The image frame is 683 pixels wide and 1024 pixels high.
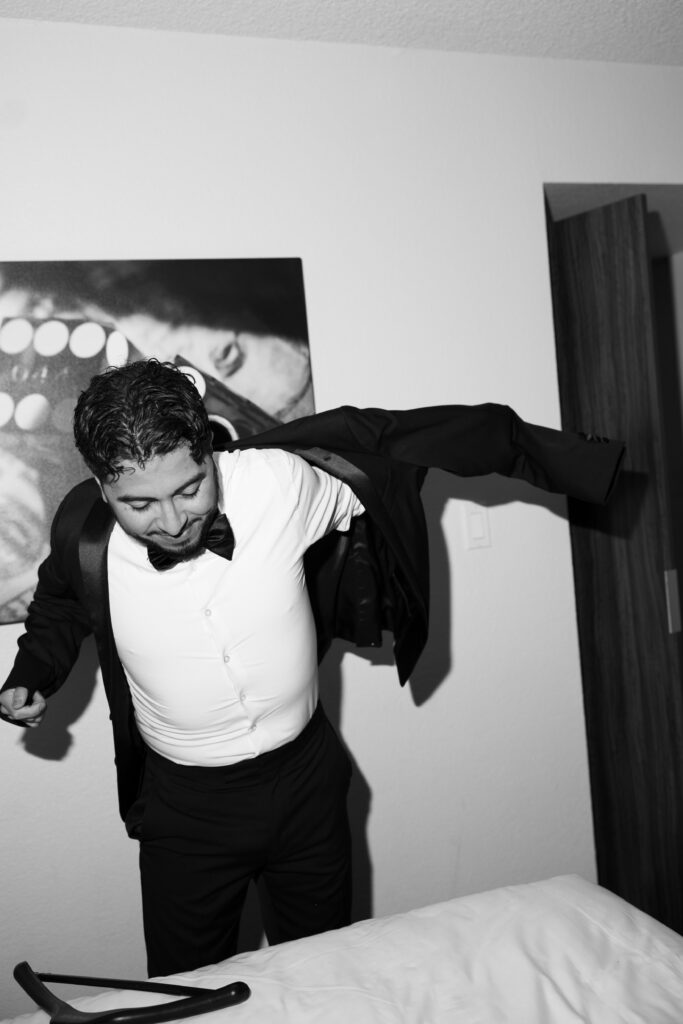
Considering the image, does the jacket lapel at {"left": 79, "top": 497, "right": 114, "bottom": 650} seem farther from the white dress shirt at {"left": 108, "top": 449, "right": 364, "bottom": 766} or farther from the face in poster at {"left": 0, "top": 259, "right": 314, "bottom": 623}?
the face in poster at {"left": 0, "top": 259, "right": 314, "bottom": 623}

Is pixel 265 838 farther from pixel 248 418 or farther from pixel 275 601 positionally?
pixel 248 418

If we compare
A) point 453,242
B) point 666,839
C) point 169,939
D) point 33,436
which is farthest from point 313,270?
point 666,839

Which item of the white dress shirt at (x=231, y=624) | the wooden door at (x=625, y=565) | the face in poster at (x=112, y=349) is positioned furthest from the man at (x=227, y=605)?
the wooden door at (x=625, y=565)

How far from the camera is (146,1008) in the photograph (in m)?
1.12

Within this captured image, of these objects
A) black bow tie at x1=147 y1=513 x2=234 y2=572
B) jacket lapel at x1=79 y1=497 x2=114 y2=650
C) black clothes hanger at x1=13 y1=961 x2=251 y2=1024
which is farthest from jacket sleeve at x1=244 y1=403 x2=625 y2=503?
black clothes hanger at x1=13 y1=961 x2=251 y2=1024

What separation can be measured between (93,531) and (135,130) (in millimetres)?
1067

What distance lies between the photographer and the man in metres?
1.44

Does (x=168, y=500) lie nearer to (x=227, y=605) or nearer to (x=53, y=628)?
(x=227, y=605)

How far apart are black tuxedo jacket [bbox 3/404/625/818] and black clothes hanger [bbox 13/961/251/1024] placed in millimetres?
518

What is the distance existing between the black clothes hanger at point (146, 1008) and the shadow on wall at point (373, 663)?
0.84 metres

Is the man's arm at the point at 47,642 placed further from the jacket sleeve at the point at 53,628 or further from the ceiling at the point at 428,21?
the ceiling at the point at 428,21

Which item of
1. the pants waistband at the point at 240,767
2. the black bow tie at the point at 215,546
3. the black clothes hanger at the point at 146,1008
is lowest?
the black clothes hanger at the point at 146,1008

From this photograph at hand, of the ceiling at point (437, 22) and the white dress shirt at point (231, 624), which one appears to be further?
the ceiling at point (437, 22)

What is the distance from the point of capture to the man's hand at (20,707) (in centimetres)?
153
